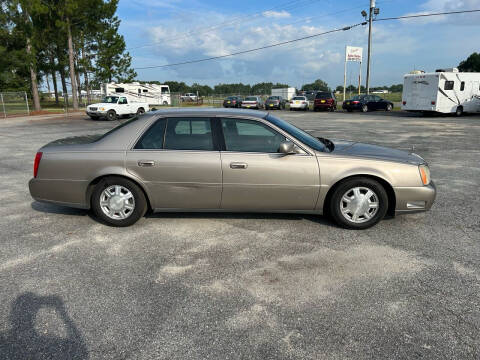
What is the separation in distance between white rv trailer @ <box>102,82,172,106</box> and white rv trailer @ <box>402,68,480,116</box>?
95.1 feet

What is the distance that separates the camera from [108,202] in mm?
4441

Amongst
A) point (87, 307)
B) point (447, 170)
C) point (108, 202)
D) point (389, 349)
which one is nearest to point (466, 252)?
point (389, 349)

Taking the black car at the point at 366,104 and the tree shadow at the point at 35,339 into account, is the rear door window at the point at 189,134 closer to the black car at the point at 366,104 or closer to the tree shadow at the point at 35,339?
the tree shadow at the point at 35,339

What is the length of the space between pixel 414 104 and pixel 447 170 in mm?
18320

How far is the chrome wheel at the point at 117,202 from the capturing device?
4.41 metres

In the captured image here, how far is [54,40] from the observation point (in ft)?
118

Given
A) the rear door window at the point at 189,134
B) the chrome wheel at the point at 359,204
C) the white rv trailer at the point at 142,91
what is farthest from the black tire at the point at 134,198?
the white rv trailer at the point at 142,91

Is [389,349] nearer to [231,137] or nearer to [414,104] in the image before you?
[231,137]

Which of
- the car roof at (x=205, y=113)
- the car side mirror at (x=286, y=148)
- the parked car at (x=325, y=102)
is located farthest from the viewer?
the parked car at (x=325, y=102)

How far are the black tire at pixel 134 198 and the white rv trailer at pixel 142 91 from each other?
39102 mm

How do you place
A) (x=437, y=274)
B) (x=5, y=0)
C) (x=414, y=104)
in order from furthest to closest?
(x=5, y=0) < (x=414, y=104) < (x=437, y=274)

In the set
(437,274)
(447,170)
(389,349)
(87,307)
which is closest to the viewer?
(389,349)

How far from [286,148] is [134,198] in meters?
1.97

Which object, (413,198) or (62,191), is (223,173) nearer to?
(62,191)
